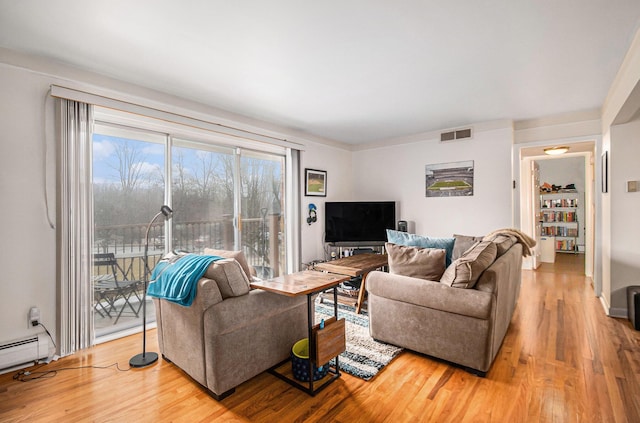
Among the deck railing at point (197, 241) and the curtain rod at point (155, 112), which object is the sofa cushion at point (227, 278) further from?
the curtain rod at point (155, 112)

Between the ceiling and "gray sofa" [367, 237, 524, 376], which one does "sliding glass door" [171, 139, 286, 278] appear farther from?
"gray sofa" [367, 237, 524, 376]

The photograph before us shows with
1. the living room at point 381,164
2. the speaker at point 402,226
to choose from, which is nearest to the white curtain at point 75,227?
the living room at point 381,164

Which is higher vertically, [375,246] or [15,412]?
[375,246]

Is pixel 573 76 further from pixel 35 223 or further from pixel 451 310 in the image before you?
pixel 35 223

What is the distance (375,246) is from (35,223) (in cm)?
427

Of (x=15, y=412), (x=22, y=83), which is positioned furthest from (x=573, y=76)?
(x=15, y=412)

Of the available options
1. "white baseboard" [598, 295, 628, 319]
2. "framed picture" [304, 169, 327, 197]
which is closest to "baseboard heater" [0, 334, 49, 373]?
"framed picture" [304, 169, 327, 197]

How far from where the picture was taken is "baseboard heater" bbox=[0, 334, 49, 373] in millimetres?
2324

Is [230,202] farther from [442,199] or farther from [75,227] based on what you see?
[442,199]

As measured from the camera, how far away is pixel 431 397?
2029mm

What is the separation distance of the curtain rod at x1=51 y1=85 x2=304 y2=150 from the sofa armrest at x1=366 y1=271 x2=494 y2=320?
2.50 meters

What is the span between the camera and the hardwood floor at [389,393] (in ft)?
6.13

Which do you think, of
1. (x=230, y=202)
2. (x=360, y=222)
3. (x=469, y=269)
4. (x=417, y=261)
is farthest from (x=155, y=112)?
(x=360, y=222)

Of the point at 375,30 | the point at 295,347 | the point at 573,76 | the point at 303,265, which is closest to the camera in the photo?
the point at 375,30
